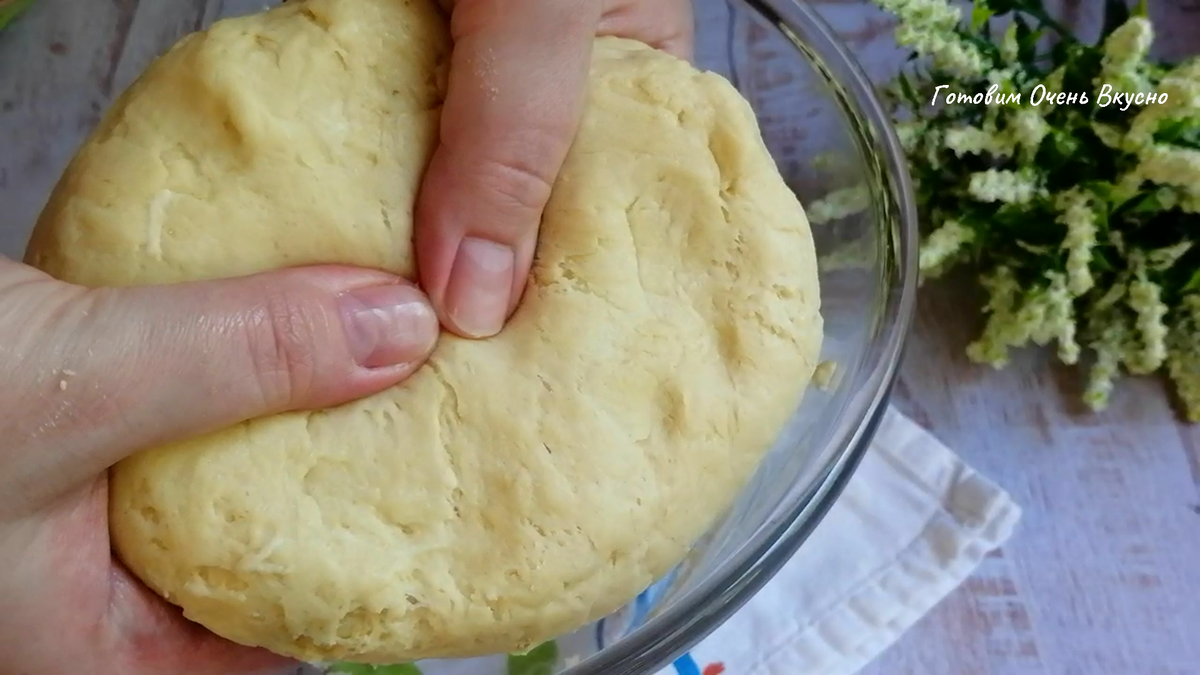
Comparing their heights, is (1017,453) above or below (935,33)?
below

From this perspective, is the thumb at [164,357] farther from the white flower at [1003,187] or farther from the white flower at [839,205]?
the white flower at [1003,187]

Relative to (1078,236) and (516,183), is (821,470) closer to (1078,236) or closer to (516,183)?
(516,183)

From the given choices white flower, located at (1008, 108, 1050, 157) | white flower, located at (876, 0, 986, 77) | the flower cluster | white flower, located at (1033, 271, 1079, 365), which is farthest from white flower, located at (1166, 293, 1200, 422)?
white flower, located at (876, 0, 986, 77)

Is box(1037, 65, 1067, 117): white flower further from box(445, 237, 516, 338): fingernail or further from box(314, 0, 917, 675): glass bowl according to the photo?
box(445, 237, 516, 338): fingernail

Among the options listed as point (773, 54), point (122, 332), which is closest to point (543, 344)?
point (122, 332)

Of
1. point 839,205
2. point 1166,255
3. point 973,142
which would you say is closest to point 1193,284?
point 1166,255

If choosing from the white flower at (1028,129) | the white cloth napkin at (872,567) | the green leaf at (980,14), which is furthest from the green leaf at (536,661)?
the green leaf at (980,14)

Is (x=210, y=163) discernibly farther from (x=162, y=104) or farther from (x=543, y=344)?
(x=543, y=344)
